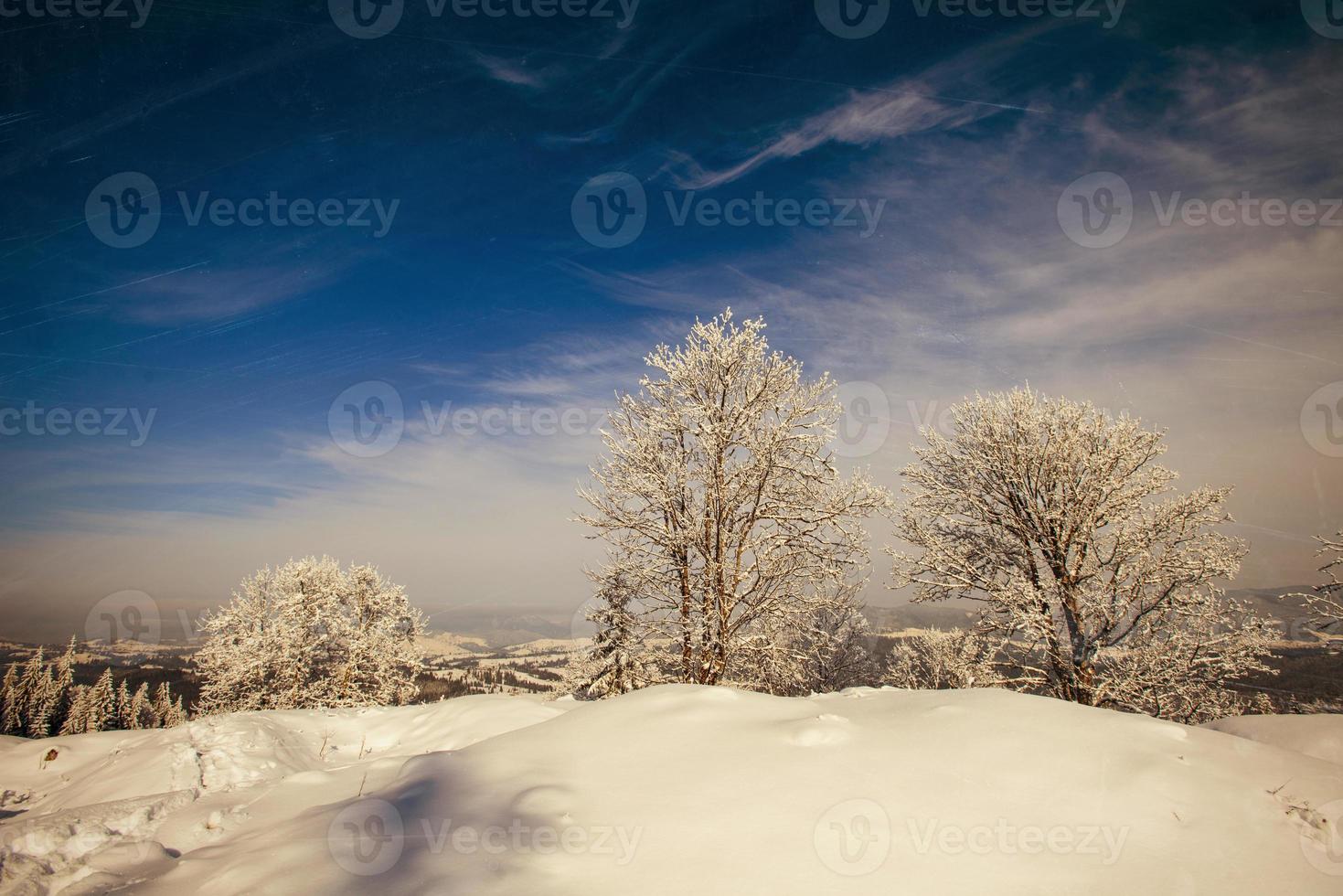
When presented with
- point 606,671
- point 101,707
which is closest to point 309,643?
point 606,671

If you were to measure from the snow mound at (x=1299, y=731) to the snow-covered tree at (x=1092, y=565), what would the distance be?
4.95m

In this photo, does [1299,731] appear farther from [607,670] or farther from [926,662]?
[926,662]

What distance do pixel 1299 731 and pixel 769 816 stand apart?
5560 mm

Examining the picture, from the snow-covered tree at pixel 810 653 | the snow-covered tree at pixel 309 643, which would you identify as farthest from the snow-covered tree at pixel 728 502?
the snow-covered tree at pixel 309 643

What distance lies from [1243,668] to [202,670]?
41.1 metres

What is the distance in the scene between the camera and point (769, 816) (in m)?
2.84

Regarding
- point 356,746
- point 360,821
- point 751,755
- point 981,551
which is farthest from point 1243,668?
point 356,746

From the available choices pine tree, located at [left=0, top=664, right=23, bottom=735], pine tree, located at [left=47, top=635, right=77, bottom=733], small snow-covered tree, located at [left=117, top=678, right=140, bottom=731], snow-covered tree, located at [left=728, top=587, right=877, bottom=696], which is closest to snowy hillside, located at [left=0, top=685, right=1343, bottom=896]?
snow-covered tree, located at [left=728, top=587, right=877, bottom=696]

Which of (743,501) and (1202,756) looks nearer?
(1202,756)

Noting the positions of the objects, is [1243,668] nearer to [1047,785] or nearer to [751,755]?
[1047,785]

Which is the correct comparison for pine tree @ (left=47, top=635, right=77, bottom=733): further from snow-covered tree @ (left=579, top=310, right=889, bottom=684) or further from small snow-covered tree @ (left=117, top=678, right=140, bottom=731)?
snow-covered tree @ (left=579, top=310, right=889, bottom=684)

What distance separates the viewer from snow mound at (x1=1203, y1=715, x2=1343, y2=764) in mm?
4285

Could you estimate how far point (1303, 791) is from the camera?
273cm

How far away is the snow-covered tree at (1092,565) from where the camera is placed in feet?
33.7
